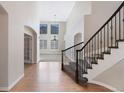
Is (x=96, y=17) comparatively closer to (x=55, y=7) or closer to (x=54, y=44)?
(x=55, y=7)

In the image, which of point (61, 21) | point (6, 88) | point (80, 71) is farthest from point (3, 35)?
point (61, 21)

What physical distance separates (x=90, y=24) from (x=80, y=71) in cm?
228

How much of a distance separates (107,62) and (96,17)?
306 cm

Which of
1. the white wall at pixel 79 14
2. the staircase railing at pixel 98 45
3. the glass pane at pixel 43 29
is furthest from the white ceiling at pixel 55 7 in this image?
the glass pane at pixel 43 29

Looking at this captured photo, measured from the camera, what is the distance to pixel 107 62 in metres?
4.79

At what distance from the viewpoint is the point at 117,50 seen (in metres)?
4.28

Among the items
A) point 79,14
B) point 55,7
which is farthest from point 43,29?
point 79,14

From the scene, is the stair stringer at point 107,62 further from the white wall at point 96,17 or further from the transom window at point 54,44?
the transom window at point 54,44

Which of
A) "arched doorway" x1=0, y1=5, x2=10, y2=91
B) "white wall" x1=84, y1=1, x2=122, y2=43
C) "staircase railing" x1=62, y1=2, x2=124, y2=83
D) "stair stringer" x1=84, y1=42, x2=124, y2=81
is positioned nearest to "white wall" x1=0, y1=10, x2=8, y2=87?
"arched doorway" x1=0, y1=5, x2=10, y2=91

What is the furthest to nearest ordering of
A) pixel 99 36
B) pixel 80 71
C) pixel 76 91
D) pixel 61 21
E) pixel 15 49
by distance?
1. pixel 61 21
2. pixel 99 36
3. pixel 80 71
4. pixel 15 49
5. pixel 76 91

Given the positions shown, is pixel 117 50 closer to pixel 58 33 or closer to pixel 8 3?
pixel 8 3

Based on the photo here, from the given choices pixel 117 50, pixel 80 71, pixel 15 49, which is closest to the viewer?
pixel 117 50

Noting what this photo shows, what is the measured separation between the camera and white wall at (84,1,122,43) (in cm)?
729

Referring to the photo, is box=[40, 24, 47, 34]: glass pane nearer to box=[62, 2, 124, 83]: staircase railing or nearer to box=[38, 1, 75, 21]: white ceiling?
box=[38, 1, 75, 21]: white ceiling
